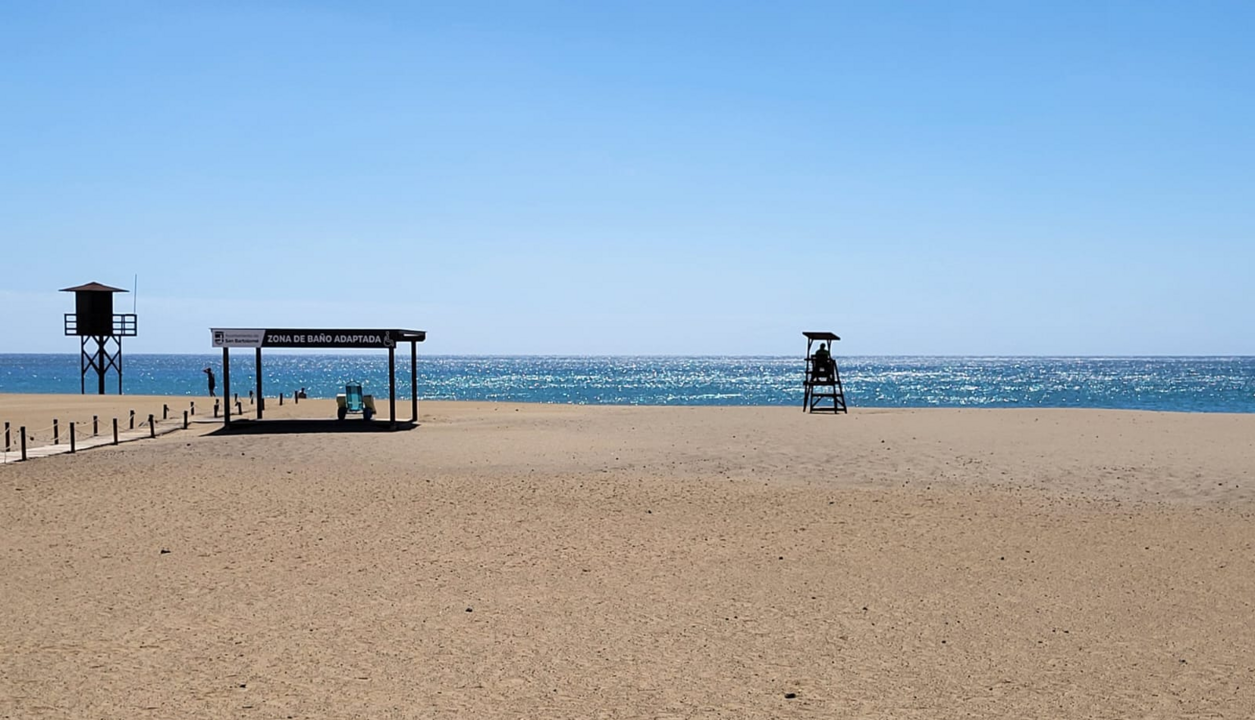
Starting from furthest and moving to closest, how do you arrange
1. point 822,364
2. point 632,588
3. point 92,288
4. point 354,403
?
point 92,288 → point 822,364 → point 354,403 → point 632,588

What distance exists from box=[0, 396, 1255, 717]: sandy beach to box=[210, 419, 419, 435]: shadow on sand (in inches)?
307

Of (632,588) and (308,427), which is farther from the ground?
(308,427)

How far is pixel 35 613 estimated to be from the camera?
9.18 metres

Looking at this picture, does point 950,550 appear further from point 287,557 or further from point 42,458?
point 42,458

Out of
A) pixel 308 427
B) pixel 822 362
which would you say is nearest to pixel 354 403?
pixel 308 427

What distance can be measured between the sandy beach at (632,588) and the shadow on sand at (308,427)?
7.79 meters

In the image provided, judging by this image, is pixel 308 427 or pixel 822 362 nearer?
pixel 308 427

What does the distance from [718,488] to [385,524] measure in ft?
18.8

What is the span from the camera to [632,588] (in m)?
10.2

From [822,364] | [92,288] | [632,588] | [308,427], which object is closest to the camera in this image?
[632,588]

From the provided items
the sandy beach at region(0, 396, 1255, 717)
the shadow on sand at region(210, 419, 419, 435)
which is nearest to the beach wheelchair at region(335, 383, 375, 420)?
the shadow on sand at region(210, 419, 419, 435)

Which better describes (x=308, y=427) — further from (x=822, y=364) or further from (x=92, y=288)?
(x=92, y=288)

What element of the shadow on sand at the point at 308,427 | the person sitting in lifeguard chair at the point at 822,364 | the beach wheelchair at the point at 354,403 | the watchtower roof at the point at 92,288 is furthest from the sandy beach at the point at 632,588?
the watchtower roof at the point at 92,288

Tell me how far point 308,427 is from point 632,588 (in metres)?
21.5
